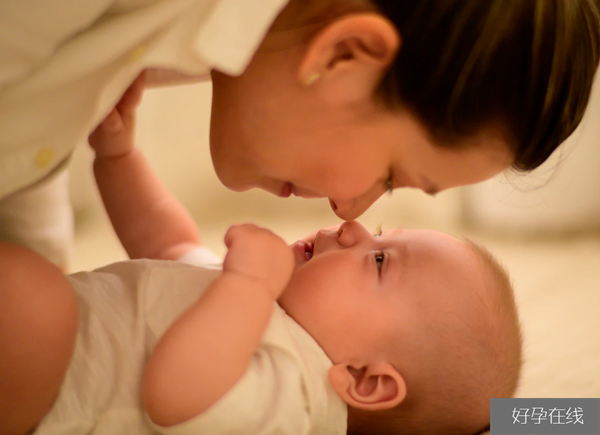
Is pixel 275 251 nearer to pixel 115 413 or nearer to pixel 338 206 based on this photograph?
pixel 338 206

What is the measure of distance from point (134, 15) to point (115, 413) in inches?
16.6

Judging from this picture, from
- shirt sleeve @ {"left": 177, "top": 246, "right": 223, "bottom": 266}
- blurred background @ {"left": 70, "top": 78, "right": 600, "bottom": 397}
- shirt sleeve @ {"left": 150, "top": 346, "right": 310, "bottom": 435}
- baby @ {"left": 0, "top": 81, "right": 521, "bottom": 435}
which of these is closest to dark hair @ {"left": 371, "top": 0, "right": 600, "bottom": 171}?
baby @ {"left": 0, "top": 81, "right": 521, "bottom": 435}

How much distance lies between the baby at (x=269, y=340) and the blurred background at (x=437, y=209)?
0.49 metres

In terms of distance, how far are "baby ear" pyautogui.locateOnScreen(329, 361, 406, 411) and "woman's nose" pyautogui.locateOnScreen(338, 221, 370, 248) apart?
18cm

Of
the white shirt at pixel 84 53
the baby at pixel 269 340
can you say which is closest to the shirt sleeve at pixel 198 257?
the baby at pixel 269 340

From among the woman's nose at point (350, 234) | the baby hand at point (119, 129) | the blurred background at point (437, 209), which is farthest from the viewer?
the blurred background at point (437, 209)

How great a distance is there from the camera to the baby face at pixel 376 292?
0.75 m

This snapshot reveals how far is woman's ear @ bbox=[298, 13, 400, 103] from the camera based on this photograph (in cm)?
59

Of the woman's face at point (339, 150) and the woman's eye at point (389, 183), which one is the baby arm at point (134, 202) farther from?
the woman's eye at point (389, 183)

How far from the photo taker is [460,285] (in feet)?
2.51

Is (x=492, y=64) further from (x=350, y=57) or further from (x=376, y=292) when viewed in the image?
(x=376, y=292)

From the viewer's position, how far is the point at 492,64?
1.98ft

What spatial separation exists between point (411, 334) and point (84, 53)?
1.61 ft

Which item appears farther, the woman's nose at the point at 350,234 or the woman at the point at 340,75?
the woman's nose at the point at 350,234
